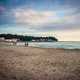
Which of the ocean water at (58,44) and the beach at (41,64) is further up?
the ocean water at (58,44)

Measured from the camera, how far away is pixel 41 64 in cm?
213

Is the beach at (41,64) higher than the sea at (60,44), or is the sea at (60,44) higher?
the sea at (60,44)

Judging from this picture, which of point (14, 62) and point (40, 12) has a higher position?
point (40, 12)

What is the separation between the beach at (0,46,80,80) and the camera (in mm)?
2059

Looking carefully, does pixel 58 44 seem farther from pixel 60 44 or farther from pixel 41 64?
pixel 41 64

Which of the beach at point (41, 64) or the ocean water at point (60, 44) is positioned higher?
the ocean water at point (60, 44)

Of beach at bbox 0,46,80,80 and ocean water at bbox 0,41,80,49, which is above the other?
ocean water at bbox 0,41,80,49

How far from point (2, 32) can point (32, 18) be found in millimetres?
517

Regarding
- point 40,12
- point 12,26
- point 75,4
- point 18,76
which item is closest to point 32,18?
point 40,12

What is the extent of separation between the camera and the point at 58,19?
7.40 feet

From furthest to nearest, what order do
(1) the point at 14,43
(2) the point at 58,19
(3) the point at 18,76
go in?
(1) the point at 14,43 → (2) the point at 58,19 → (3) the point at 18,76

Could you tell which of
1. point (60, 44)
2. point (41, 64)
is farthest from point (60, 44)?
point (41, 64)

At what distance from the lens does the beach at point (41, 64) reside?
2059 mm

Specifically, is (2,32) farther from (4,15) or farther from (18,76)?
(18,76)
